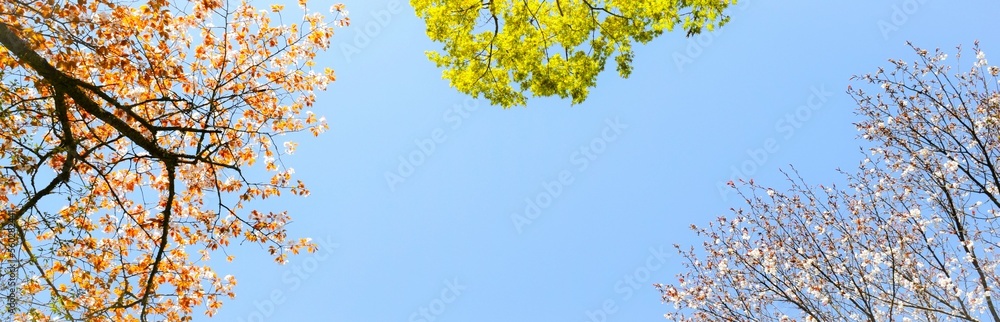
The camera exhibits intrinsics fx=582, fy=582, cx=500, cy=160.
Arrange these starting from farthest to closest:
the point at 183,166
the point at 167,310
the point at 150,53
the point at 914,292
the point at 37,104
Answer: the point at 914,292, the point at 183,166, the point at 167,310, the point at 150,53, the point at 37,104

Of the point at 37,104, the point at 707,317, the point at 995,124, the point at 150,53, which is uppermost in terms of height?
the point at 150,53

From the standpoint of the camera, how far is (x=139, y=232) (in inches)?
284

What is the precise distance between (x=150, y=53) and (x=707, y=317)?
8.99 meters

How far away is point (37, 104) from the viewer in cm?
541

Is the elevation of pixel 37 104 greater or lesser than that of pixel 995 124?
greater

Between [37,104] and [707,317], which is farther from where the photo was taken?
[707,317]

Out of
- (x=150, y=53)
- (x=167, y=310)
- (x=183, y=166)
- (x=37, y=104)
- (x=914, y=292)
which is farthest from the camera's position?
(x=914, y=292)

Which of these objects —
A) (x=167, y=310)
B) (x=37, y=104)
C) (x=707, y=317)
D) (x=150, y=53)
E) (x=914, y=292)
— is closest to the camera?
(x=37, y=104)

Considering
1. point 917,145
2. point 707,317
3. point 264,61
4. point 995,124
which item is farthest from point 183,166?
point 995,124

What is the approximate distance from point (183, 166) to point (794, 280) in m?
8.75

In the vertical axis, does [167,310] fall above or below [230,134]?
below

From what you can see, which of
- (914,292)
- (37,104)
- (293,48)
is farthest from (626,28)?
(37,104)

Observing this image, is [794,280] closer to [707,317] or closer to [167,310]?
[707,317]

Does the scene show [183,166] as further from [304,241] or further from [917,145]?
[917,145]
